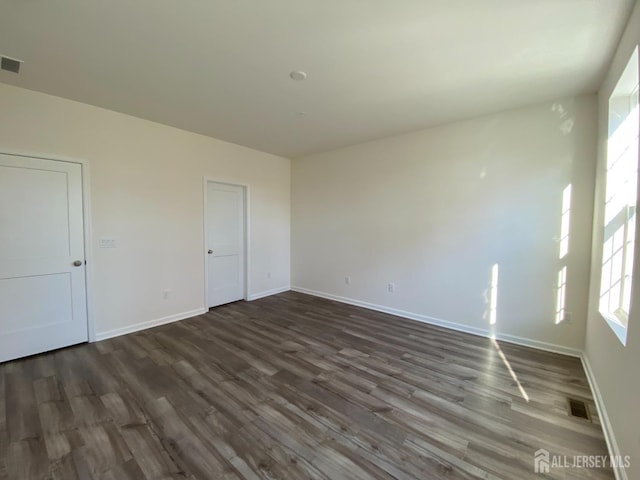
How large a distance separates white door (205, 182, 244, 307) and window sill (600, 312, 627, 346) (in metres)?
4.56

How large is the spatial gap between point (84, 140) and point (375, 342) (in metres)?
4.17

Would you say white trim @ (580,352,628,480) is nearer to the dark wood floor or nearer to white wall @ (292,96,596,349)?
the dark wood floor

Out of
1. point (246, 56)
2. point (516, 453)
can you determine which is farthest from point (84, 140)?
point (516, 453)

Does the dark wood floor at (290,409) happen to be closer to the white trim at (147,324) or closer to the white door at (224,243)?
the white trim at (147,324)

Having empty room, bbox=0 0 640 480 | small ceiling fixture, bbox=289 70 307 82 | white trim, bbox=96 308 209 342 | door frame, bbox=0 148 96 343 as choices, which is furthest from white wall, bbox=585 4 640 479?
door frame, bbox=0 148 96 343

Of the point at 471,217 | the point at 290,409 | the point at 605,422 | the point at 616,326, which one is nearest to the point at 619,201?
the point at 616,326

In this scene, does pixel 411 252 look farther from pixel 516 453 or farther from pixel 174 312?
pixel 174 312

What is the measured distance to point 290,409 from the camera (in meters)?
2.05

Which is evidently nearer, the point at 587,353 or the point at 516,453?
the point at 516,453

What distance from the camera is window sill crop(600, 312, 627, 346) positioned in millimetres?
1605

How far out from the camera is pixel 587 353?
2641 millimetres

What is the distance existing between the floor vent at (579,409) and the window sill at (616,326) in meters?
0.72

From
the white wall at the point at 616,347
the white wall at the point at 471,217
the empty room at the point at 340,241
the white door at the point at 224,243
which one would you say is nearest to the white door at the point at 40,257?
the empty room at the point at 340,241

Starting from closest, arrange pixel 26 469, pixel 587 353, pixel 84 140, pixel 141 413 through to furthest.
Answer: pixel 26 469 < pixel 141 413 < pixel 587 353 < pixel 84 140
